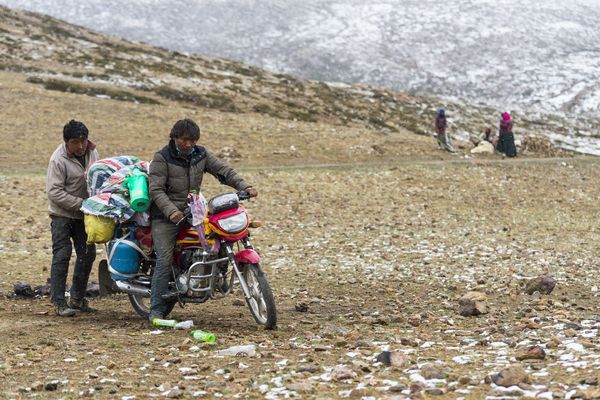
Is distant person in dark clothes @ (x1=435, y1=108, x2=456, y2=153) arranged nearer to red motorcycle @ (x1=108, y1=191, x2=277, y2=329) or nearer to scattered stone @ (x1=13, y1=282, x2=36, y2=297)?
scattered stone @ (x1=13, y1=282, x2=36, y2=297)

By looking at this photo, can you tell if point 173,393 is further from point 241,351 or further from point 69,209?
point 69,209

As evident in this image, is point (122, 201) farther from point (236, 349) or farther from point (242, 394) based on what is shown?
point (242, 394)

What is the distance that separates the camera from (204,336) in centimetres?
866

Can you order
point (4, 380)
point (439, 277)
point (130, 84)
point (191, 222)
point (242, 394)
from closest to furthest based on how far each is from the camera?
1. point (242, 394)
2. point (4, 380)
3. point (191, 222)
4. point (439, 277)
5. point (130, 84)

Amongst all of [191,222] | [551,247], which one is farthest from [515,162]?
[191,222]

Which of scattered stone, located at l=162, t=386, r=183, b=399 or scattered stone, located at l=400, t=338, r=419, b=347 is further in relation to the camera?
scattered stone, located at l=400, t=338, r=419, b=347

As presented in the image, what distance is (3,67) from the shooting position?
54.0m

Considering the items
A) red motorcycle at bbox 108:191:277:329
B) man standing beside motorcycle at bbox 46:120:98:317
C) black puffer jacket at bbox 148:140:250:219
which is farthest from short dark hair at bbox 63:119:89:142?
red motorcycle at bbox 108:191:277:329

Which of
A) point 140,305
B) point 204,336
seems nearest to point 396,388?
point 204,336

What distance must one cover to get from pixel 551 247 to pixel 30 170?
2080 cm

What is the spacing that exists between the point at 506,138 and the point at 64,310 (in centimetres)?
3425

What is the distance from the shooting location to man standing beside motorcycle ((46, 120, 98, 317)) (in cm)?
1054

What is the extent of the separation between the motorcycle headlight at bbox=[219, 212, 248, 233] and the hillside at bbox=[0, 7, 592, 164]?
2722 cm

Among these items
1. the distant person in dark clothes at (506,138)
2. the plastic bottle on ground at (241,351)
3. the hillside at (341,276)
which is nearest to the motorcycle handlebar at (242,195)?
the hillside at (341,276)
